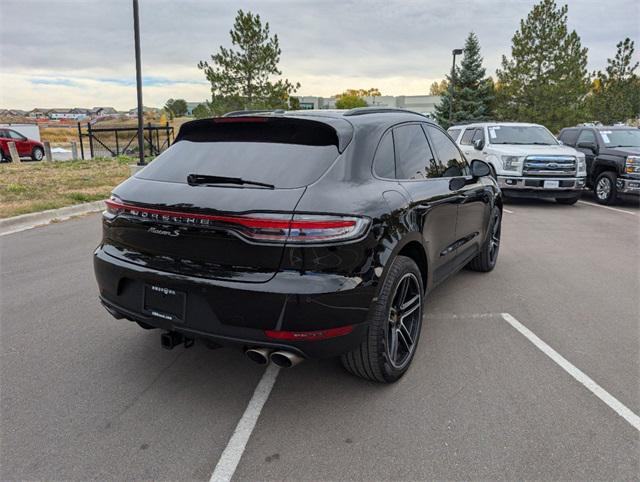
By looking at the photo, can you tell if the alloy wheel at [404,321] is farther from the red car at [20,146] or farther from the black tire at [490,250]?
the red car at [20,146]

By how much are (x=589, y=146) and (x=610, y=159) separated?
3.43ft

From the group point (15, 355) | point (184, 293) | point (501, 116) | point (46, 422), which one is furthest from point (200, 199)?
point (501, 116)

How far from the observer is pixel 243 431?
2.74m

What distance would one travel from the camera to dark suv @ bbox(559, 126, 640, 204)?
1145 centimetres

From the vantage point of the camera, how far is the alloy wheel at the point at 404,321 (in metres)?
3.19

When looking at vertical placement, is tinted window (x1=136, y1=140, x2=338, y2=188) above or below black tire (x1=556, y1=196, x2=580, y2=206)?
above

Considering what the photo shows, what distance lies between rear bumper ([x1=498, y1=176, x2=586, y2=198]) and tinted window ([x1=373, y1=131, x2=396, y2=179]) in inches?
342

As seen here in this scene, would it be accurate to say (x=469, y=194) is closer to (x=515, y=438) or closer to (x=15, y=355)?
(x=515, y=438)

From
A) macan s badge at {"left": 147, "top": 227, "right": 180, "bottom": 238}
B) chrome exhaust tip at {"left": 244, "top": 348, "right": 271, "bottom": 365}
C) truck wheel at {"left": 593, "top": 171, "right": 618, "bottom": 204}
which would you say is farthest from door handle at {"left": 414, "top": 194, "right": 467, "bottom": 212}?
truck wheel at {"left": 593, "top": 171, "right": 618, "bottom": 204}

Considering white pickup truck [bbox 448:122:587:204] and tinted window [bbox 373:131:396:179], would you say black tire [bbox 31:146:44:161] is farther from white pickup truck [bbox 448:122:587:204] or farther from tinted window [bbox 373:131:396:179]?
tinted window [bbox 373:131:396:179]

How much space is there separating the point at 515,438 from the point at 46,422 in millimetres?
2632

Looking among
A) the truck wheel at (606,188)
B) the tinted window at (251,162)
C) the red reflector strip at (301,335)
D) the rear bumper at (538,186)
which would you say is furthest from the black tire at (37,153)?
the red reflector strip at (301,335)

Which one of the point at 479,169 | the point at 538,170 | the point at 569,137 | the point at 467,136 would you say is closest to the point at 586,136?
the point at 569,137

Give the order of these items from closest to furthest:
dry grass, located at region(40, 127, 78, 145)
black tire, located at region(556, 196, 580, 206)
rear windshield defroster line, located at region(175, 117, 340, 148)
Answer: rear windshield defroster line, located at region(175, 117, 340, 148)
black tire, located at region(556, 196, 580, 206)
dry grass, located at region(40, 127, 78, 145)
